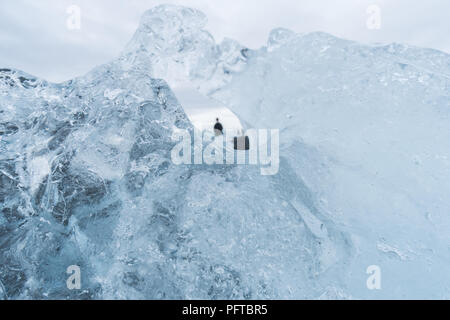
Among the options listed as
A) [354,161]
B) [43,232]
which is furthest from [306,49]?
[43,232]

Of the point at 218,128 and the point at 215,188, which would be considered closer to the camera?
the point at 215,188

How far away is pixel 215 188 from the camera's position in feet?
12.3

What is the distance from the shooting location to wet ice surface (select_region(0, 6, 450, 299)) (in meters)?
3.23

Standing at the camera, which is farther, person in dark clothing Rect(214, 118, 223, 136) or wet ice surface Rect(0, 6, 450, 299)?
person in dark clothing Rect(214, 118, 223, 136)

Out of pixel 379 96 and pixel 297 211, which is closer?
pixel 297 211

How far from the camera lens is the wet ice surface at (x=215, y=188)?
323 centimetres

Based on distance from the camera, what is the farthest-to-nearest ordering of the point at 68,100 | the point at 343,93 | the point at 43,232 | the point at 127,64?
1. the point at 343,93
2. the point at 127,64
3. the point at 68,100
4. the point at 43,232

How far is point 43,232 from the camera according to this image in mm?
3514

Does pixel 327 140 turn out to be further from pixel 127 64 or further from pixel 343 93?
pixel 127 64

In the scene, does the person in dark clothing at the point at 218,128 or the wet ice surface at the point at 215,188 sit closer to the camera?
the wet ice surface at the point at 215,188

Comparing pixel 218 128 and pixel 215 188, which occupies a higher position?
pixel 218 128

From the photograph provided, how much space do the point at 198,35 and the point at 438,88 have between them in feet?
15.4
